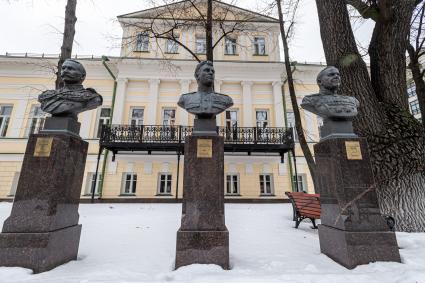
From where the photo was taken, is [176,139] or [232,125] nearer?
[176,139]

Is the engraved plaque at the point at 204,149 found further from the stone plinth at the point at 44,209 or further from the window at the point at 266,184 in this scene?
the window at the point at 266,184

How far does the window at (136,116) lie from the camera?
12020 millimetres

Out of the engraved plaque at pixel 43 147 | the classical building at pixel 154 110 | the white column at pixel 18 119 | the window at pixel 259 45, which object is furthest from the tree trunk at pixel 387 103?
the white column at pixel 18 119

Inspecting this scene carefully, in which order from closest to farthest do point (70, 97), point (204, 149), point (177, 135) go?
point (204, 149), point (70, 97), point (177, 135)

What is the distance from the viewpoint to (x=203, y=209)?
98.6 inches

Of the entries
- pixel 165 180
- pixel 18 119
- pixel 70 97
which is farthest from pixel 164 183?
pixel 70 97

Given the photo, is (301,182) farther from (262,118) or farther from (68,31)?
(68,31)

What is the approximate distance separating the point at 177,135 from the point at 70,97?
845 cm

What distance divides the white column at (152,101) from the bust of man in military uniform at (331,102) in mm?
9635

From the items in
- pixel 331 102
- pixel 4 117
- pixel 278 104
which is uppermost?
pixel 278 104

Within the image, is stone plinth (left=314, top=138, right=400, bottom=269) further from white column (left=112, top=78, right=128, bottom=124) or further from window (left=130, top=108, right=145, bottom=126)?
white column (left=112, top=78, right=128, bottom=124)

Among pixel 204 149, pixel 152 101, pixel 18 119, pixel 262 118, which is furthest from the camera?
pixel 262 118

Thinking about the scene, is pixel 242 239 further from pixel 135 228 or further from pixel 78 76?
pixel 78 76

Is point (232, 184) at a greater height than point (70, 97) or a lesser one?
lesser
